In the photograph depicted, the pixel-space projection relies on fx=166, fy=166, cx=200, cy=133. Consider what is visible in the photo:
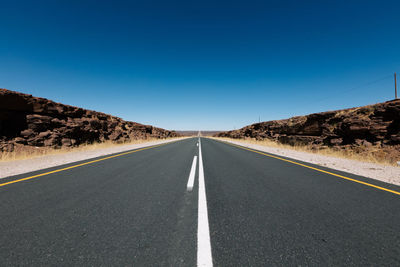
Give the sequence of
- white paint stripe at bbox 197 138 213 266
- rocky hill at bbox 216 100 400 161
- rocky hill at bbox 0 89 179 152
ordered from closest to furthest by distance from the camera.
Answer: white paint stripe at bbox 197 138 213 266 → rocky hill at bbox 216 100 400 161 → rocky hill at bbox 0 89 179 152

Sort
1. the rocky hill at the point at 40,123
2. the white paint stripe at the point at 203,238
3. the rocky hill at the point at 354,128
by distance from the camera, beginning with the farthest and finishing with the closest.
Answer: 1. the rocky hill at the point at 40,123
2. the rocky hill at the point at 354,128
3. the white paint stripe at the point at 203,238

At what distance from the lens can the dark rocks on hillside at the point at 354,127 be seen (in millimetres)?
9211

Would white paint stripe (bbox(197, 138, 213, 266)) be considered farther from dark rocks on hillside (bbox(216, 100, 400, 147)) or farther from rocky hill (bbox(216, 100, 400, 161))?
dark rocks on hillside (bbox(216, 100, 400, 147))

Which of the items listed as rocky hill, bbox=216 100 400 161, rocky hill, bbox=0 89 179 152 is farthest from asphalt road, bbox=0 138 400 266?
rocky hill, bbox=0 89 179 152

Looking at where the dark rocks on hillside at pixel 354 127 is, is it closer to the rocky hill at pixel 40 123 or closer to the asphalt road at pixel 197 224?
the asphalt road at pixel 197 224

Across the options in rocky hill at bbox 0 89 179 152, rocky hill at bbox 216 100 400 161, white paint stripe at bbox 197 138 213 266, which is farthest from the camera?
rocky hill at bbox 0 89 179 152

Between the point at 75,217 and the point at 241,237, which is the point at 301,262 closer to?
the point at 241,237

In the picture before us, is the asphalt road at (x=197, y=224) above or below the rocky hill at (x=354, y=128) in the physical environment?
below

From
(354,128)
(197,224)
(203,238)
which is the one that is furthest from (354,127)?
(203,238)

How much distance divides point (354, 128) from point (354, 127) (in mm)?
78

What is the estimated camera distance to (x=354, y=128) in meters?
10.7

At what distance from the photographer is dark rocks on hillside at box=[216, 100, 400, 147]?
363 inches

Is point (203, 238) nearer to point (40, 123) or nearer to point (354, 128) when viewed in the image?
point (354, 128)

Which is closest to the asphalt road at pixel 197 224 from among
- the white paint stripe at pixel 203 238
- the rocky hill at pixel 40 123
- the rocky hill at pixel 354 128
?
the white paint stripe at pixel 203 238
